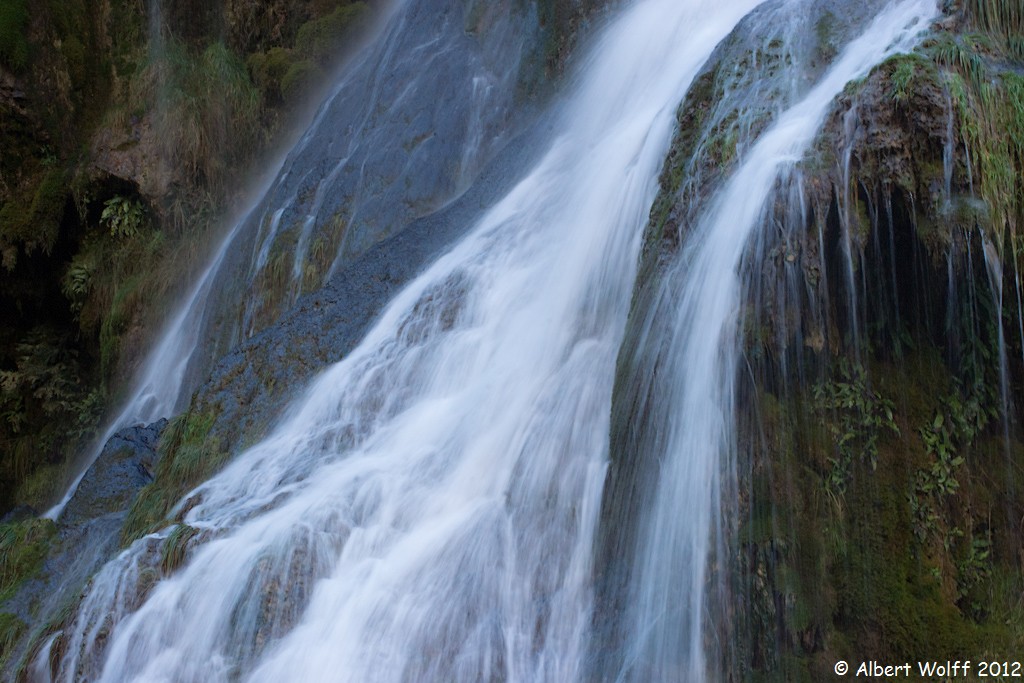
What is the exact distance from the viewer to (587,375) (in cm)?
→ 580

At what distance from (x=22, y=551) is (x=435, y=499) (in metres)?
3.61

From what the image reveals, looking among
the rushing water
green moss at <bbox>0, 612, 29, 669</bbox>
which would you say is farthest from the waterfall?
green moss at <bbox>0, 612, 29, 669</bbox>

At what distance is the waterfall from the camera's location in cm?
429

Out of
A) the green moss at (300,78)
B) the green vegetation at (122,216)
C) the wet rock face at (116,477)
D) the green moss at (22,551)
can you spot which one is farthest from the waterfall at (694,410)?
the green vegetation at (122,216)

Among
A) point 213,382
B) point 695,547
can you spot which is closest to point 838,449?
point 695,547

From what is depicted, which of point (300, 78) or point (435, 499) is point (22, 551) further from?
point (300, 78)

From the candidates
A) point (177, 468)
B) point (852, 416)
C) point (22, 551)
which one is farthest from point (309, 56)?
point (852, 416)

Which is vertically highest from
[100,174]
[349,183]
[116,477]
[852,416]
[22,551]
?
[100,174]

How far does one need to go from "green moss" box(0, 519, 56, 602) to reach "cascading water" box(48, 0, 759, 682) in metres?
1.74

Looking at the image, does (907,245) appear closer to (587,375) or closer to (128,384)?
(587,375)

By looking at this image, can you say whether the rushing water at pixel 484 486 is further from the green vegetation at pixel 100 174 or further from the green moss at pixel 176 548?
the green vegetation at pixel 100 174

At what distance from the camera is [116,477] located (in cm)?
789

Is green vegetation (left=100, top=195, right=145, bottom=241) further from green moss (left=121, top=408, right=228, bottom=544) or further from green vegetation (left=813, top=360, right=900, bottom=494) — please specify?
green vegetation (left=813, top=360, right=900, bottom=494)

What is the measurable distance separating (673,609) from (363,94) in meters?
8.43
